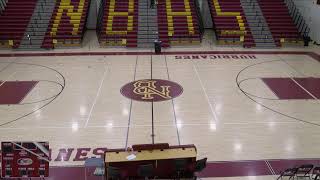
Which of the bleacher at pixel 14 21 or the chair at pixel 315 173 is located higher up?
the bleacher at pixel 14 21

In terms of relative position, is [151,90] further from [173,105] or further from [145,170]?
[145,170]

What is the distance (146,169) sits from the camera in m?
9.62

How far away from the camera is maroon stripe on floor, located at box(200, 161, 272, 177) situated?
1095 cm

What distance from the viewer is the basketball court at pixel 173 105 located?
1230 centimetres

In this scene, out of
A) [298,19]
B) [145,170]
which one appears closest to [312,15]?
[298,19]

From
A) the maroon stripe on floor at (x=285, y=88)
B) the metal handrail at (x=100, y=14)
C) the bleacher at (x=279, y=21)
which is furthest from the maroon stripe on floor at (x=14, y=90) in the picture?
the bleacher at (x=279, y=21)

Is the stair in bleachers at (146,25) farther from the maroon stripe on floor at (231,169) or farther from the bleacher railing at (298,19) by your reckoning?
the maroon stripe on floor at (231,169)

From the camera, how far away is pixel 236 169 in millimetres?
11180

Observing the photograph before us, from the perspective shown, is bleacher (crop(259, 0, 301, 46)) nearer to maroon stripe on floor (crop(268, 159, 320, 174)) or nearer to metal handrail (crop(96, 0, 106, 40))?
metal handrail (crop(96, 0, 106, 40))

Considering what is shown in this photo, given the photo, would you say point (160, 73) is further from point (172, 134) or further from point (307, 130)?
point (307, 130)

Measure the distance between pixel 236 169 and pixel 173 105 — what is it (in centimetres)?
522

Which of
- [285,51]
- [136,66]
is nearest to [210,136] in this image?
[136,66]

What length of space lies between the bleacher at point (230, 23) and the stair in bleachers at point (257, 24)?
1.20ft

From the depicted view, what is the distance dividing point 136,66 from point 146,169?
39.7ft
